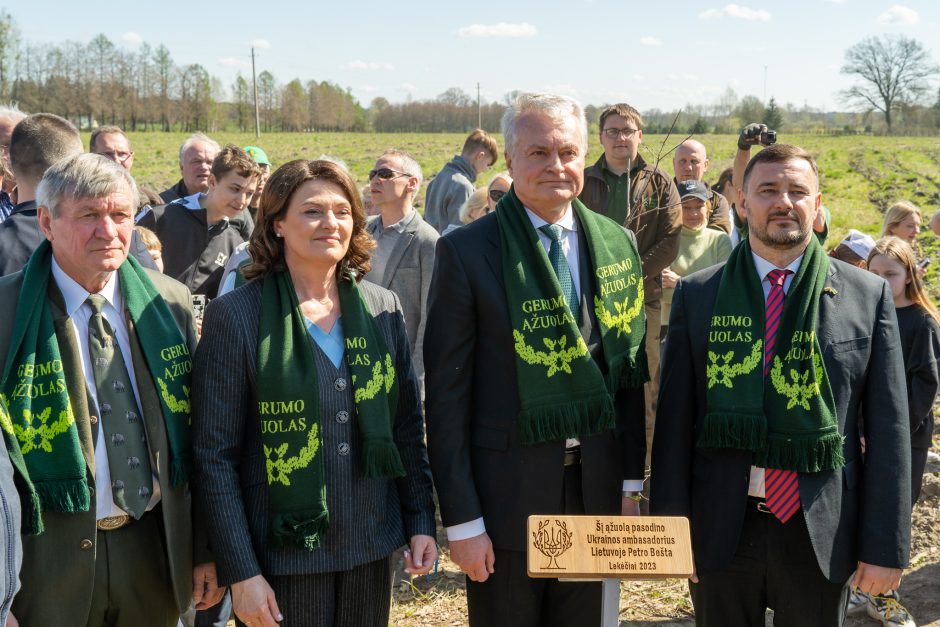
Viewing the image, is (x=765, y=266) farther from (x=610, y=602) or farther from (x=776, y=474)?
(x=610, y=602)

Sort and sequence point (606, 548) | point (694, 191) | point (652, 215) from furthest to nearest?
1. point (694, 191)
2. point (652, 215)
3. point (606, 548)

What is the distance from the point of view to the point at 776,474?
9.11 feet

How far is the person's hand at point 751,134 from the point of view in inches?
172

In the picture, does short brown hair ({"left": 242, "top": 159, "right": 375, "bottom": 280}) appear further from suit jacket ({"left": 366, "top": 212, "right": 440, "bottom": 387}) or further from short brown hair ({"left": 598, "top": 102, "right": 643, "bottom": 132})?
short brown hair ({"left": 598, "top": 102, "right": 643, "bottom": 132})

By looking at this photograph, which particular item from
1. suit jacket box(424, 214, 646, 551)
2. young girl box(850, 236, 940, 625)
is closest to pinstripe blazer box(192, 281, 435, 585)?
suit jacket box(424, 214, 646, 551)

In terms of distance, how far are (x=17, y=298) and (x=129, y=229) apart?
1.27 ft

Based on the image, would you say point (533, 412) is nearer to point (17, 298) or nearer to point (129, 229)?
point (129, 229)

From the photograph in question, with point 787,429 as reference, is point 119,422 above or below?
above

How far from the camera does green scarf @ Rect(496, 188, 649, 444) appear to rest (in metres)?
2.66

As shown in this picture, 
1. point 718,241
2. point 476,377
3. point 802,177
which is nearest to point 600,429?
point 476,377

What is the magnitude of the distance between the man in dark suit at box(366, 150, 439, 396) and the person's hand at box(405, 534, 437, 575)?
87.1 inches

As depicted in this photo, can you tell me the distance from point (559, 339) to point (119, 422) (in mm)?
1434

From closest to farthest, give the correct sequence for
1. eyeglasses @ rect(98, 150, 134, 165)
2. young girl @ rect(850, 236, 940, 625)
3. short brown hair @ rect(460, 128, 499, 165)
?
young girl @ rect(850, 236, 940, 625), eyeglasses @ rect(98, 150, 134, 165), short brown hair @ rect(460, 128, 499, 165)

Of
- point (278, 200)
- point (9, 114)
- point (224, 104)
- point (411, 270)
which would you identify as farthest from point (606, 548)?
point (224, 104)
